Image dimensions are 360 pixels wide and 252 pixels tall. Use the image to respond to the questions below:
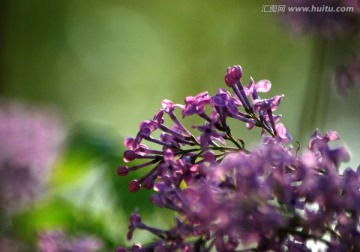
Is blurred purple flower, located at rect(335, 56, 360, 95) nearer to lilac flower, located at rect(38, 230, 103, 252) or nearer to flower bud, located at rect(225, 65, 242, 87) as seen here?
flower bud, located at rect(225, 65, 242, 87)

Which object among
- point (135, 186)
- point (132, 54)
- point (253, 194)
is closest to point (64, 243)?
point (135, 186)

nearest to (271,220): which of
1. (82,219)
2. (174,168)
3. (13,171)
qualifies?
(174,168)

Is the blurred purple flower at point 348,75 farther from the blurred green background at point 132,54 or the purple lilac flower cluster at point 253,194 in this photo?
the blurred green background at point 132,54

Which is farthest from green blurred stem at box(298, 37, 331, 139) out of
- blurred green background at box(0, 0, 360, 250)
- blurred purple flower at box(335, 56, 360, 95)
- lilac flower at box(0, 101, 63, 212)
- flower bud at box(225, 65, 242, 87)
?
blurred green background at box(0, 0, 360, 250)

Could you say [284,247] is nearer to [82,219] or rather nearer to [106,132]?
[82,219]

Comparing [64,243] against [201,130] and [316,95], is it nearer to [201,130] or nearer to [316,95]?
[201,130]

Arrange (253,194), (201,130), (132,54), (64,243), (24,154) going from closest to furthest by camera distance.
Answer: (253,194), (201,130), (64,243), (24,154), (132,54)
